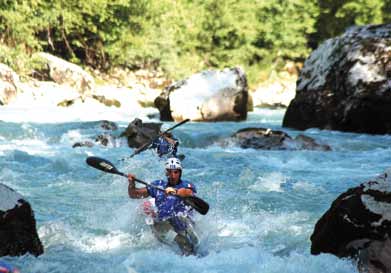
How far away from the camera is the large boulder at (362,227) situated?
517cm

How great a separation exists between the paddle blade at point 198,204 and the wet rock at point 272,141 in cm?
674

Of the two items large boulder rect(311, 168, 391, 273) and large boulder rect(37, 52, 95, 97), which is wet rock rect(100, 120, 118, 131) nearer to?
large boulder rect(37, 52, 95, 97)

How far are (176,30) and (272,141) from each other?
17919 millimetres

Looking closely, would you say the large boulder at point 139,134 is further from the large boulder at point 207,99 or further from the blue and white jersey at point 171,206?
the blue and white jersey at point 171,206

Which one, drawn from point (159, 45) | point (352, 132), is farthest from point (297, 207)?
point (159, 45)

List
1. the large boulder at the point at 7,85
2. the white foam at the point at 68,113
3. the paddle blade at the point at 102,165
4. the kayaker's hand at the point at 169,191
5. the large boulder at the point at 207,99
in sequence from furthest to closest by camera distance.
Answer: the large boulder at the point at 7,85, the large boulder at the point at 207,99, the white foam at the point at 68,113, the paddle blade at the point at 102,165, the kayaker's hand at the point at 169,191

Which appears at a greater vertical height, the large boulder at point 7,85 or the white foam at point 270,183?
the large boulder at point 7,85

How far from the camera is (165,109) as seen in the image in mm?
18125

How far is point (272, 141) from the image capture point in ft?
42.4

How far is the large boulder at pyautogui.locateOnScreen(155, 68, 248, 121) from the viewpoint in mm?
18031

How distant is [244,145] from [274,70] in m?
22.1

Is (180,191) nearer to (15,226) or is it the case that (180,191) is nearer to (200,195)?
(15,226)

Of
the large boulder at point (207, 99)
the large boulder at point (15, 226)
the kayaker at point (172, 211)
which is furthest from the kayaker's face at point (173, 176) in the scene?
the large boulder at point (207, 99)

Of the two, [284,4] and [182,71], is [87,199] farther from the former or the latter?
[284,4]
